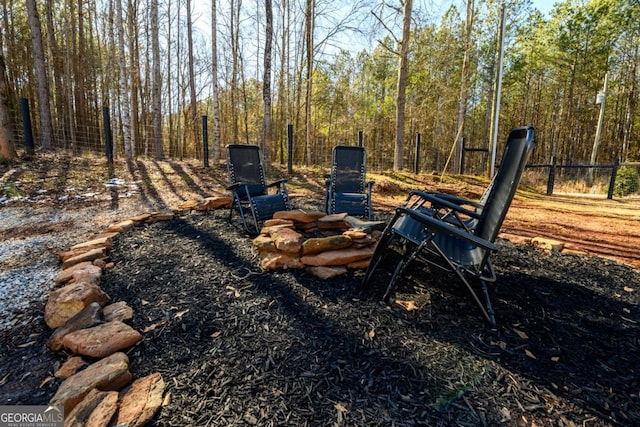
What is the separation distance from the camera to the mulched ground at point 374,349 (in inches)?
48.1

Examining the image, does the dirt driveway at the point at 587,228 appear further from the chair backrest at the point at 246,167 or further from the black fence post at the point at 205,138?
the black fence post at the point at 205,138

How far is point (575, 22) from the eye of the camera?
15125 millimetres

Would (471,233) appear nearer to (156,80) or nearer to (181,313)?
(181,313)

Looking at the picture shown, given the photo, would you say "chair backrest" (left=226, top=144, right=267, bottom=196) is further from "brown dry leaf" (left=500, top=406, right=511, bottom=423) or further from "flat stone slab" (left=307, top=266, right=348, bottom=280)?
"brown dry leaf" (left=500, top=406, right=511, bottom=423)

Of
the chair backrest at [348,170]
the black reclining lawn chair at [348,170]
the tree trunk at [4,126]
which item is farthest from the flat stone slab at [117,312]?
the tree trunk at [4,126]

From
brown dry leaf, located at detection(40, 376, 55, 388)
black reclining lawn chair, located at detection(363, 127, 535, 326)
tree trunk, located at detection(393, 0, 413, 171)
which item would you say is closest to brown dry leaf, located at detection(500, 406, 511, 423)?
black reclining lawn chair, located at detection(363, 127, 535, 326)

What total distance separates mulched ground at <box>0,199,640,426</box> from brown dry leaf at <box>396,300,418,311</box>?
0.12 feet

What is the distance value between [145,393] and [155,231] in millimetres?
2440

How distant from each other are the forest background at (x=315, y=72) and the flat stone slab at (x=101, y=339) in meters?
7.07

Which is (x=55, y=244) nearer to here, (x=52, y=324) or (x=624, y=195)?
(x=52, y=324)

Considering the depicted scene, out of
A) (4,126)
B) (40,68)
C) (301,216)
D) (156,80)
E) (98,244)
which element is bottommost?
(98,244)

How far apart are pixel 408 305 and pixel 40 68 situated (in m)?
11.5

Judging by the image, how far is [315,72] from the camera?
15281 mm

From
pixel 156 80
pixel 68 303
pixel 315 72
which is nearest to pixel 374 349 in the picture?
pixel 68 303
